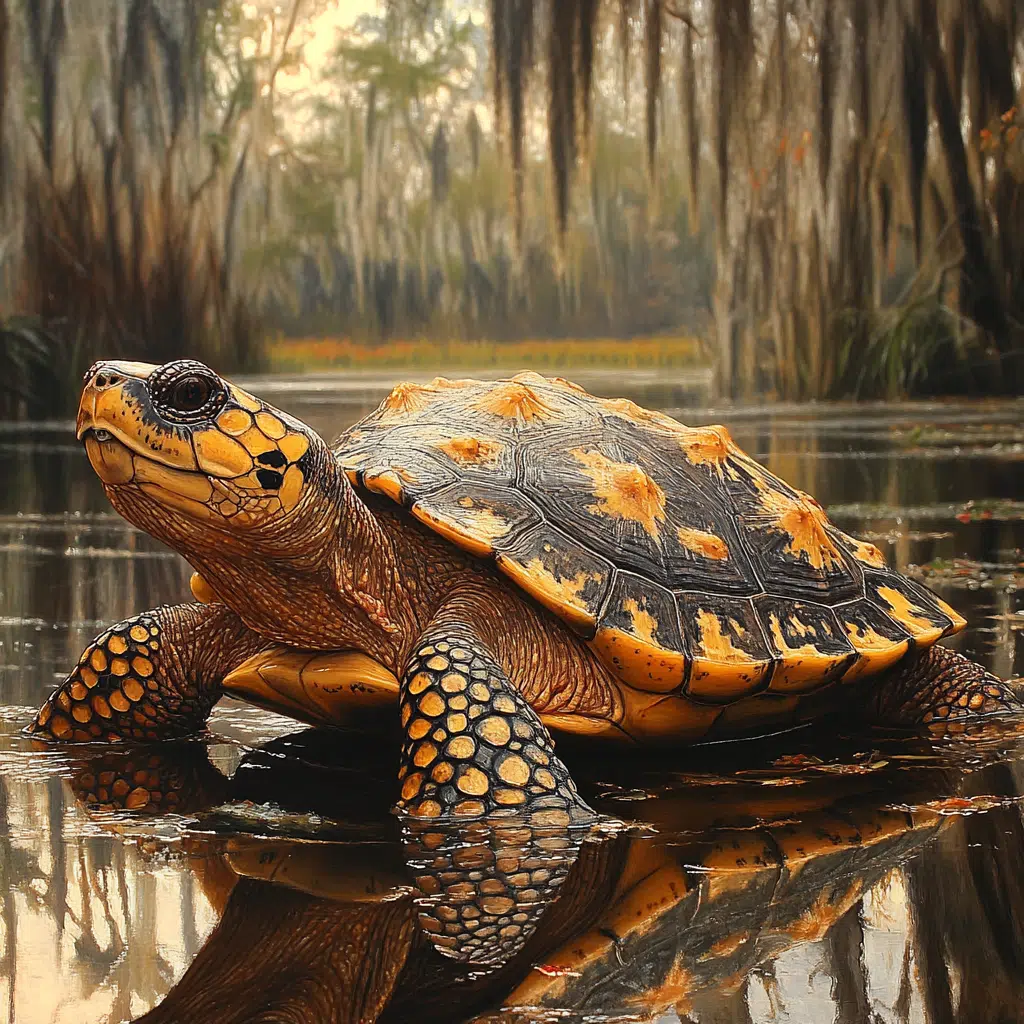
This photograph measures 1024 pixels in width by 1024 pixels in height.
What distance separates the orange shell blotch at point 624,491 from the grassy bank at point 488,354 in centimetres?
1131

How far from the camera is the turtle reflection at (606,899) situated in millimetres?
1695

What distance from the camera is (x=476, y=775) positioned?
8.18 feet

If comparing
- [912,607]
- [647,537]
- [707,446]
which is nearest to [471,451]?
[647,537]

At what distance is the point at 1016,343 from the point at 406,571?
1181 centimetres

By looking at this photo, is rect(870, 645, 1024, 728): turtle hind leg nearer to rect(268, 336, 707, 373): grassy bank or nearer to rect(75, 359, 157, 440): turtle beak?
rect(75, 359, 157, 440): turtle beak

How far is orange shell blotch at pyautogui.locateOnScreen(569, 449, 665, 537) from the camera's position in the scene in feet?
10.00

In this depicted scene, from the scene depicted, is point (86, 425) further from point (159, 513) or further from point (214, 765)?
point (214, 765)

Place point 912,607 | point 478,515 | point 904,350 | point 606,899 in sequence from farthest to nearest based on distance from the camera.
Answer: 1. point 904,350
2. point 912,607
3. point 478,515
4. point 606,899

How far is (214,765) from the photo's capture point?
2984 millimetres

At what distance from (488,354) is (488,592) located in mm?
12129

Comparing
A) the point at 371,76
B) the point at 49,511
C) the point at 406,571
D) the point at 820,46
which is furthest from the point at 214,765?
the point at 371,76

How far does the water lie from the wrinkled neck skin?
0.32 meters

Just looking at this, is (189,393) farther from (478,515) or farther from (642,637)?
(642,637)

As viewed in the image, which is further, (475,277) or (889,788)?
(475,277)
